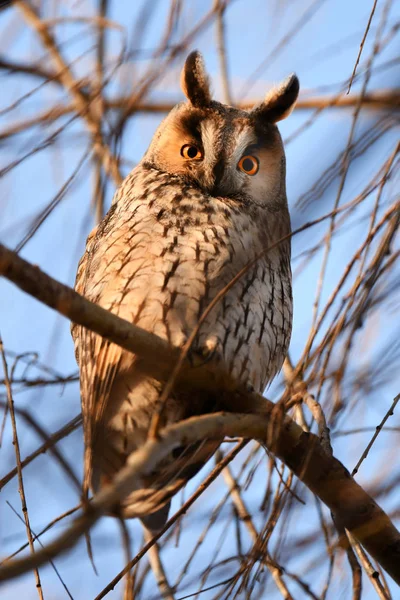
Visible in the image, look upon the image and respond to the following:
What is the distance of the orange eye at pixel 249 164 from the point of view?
259 centimetres

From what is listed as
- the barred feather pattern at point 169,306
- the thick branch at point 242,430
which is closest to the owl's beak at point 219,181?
the barred feather pattern at point 169,306

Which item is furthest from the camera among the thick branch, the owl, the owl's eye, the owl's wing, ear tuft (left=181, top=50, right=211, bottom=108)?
ear tuft (left=181, top=50, right=211, bottom=108)

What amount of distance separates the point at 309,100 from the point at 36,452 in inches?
90.1

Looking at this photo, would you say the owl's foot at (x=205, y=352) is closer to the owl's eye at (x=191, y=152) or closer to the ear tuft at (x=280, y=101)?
the owl's eye at (x=191, y=152)

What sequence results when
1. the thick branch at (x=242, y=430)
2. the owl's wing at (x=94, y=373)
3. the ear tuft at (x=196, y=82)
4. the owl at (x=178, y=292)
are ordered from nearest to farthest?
the thick branch at (x=242, y=430) → the owl's wing at (x=94, y=373) → the owl at (x=178, y=292) → the ear tuft at (x=196, y=82)

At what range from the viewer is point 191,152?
2.58 m

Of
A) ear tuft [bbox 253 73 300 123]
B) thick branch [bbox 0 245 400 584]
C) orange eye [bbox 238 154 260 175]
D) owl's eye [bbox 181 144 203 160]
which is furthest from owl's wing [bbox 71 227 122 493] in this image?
ear tuft [bbox 253 73 300 123]

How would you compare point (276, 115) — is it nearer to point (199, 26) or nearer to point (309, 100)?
point (309, 100)

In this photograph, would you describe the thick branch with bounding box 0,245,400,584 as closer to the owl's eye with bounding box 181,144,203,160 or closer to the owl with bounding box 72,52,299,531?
the owl with bounding box 72,52,299,531

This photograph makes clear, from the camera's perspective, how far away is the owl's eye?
256 cm

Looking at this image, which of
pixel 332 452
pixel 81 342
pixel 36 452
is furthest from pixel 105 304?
pixel 332 452

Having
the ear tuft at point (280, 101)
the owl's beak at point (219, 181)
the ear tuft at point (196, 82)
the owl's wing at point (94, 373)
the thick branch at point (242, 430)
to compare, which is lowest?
the thick branch at point (242, 430)

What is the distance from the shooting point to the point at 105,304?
6.81ft

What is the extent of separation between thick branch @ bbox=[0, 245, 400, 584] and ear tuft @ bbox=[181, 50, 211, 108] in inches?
49.2
